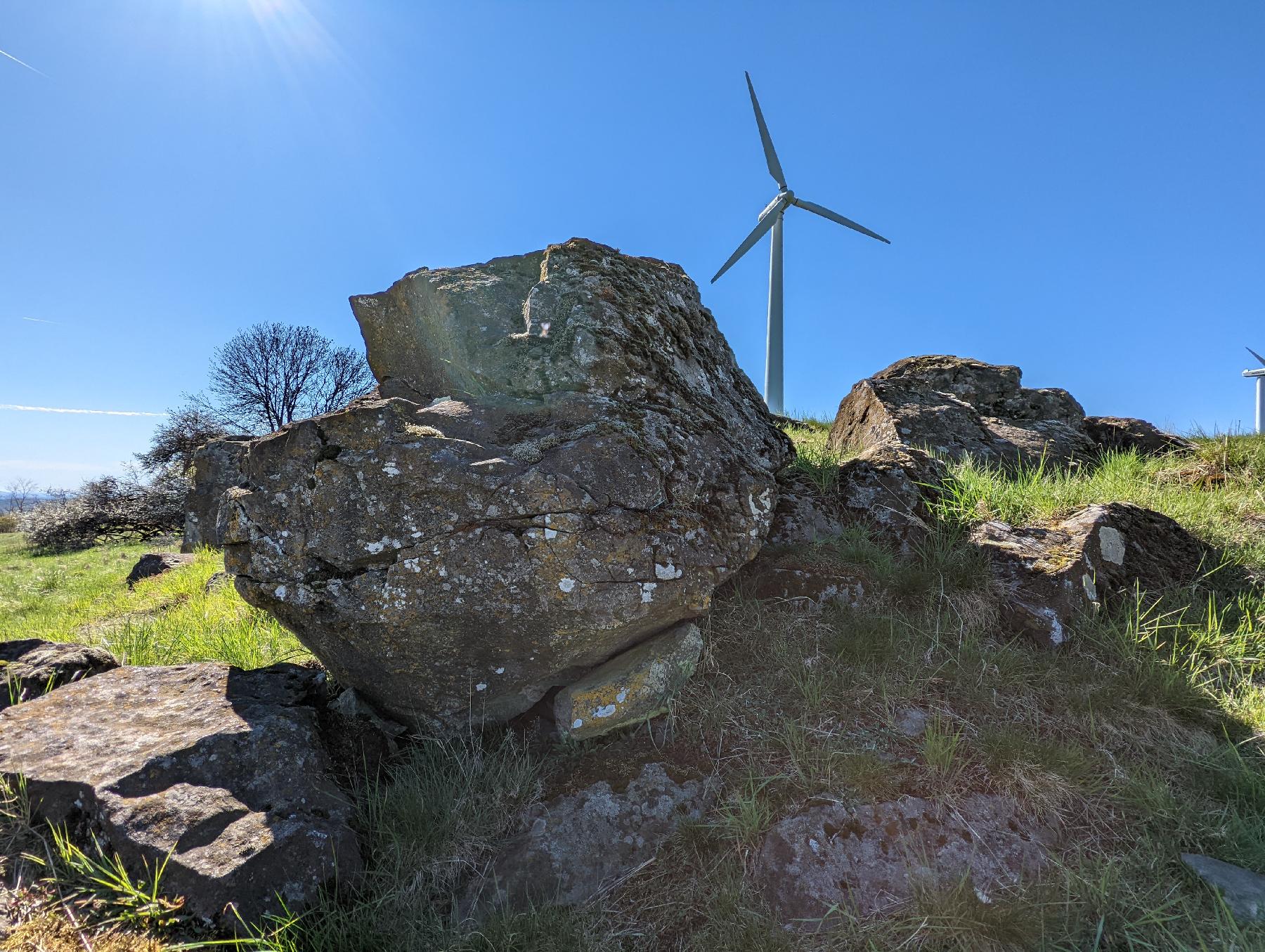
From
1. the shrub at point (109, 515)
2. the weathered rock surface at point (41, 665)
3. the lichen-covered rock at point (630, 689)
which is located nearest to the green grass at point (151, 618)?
the weathered rock surface at point (41, 665)

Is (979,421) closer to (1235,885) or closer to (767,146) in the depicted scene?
(1235,885)

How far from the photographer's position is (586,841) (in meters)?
2.96

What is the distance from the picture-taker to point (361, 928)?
104 inches

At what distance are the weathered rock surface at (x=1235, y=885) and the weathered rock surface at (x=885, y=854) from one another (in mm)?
565

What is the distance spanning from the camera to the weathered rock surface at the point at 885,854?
261 cm

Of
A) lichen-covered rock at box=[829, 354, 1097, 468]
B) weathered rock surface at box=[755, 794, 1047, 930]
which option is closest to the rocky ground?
weathered rock surface at box=[755, 794, 1047, 930]

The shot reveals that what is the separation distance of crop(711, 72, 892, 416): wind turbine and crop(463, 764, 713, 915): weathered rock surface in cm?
1394

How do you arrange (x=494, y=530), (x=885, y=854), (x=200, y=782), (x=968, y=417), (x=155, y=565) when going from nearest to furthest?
(x=885, y=854) < (x=200, y=782) < (x=494, y=530) < (x=968, y=417) < (x=155, y=565)

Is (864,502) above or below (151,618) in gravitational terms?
above

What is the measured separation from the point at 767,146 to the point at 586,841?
62.9ft

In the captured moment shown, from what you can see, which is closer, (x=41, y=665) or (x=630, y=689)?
(x=630, y=689)

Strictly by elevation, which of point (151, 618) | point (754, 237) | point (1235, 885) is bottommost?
point (1235, 885)

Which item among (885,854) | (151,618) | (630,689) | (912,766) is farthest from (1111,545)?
(151,618)

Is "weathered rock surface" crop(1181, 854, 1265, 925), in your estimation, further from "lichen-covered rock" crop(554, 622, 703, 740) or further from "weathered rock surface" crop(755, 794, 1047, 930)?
"lichen-covered rock" crop(554, 622, 703, 740)
